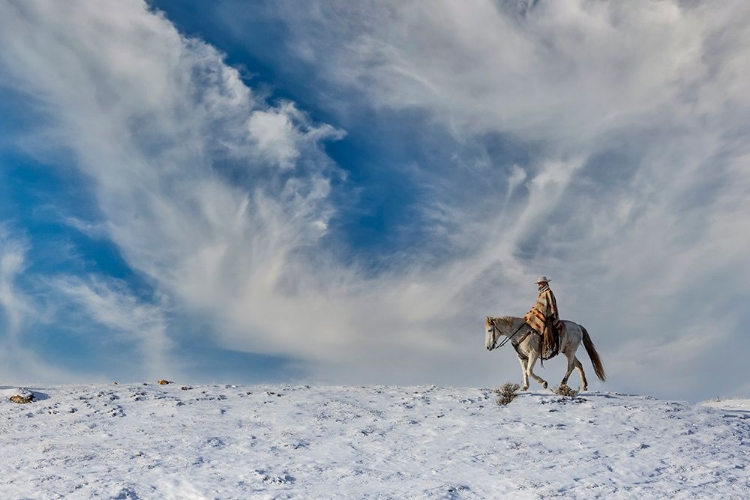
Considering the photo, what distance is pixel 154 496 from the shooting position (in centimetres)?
1448

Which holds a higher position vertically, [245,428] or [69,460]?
[245,428]

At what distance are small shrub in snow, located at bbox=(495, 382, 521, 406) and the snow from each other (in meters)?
0.35

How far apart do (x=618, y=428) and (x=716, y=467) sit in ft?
9.76

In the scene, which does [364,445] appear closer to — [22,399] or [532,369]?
[532,369]

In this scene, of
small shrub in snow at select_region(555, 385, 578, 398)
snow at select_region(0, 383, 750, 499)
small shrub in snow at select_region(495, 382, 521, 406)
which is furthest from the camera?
small shrub in snow at select_region(555, 385, 578, 398)

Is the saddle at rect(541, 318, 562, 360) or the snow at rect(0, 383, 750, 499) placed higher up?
the saddle at rect(541, 318, 562, 360)

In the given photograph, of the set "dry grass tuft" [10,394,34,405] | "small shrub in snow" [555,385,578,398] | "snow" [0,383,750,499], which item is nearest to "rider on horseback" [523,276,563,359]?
"small shrub in snow" [555,385,578,398]

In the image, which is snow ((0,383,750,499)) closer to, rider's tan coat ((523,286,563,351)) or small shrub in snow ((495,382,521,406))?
small shrub in snow ((495,382,521,406))

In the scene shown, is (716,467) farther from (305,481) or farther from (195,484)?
(195,484)

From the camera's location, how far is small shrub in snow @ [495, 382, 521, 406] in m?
21.4

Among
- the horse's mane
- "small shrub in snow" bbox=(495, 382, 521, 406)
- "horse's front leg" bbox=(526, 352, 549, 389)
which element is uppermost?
the horse's mane

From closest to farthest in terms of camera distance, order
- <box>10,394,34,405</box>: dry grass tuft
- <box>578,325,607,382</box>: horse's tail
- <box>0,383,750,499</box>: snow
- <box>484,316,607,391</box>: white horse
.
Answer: <box>0,383,750,499</box>: snow → <box>10,394,34,405</box>: dry grass tuft → <box>484,316,607,391</box>: white horse → <box>578,325,607,382</box>: horse's tail

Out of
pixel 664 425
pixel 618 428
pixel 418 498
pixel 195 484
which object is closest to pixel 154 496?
pixel 195 484

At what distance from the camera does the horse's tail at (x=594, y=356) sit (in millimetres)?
26078
